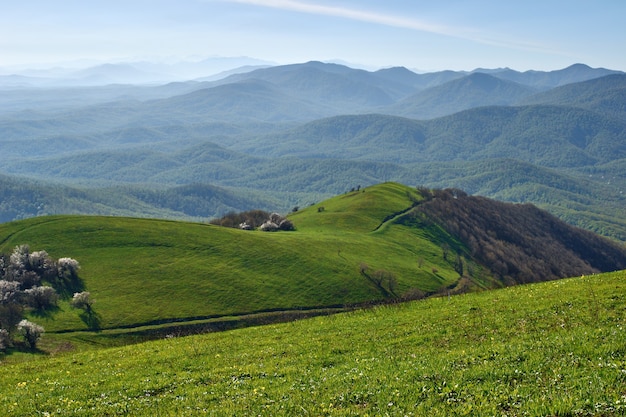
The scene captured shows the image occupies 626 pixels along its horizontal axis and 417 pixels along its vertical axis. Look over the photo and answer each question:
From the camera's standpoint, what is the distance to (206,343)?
4050 cm

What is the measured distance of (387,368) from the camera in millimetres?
26750

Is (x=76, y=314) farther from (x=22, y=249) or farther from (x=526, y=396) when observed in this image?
(x=526, y=396)

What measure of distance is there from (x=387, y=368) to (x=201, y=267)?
92255 mm

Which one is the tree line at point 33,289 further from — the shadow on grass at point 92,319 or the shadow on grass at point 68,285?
the shadow on grass at point 92,319

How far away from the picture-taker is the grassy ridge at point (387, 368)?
20562 millimetres

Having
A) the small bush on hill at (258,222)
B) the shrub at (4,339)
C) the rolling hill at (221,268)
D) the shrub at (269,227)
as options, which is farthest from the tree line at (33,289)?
the small bush on hill at (258,222)

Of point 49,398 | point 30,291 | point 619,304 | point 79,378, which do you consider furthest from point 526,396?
point 30,291

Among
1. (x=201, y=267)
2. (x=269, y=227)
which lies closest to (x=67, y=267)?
(x=201, y=267)

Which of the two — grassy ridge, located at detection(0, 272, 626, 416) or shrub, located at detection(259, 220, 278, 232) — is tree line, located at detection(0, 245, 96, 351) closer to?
grassy ridge, located at detection(0, 272, 626, 416)

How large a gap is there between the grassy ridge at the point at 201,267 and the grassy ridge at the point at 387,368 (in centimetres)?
5572

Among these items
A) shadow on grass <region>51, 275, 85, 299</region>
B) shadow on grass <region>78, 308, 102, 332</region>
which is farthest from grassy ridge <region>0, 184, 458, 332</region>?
shadow on grass <region>51, 275, 85, 299</region>

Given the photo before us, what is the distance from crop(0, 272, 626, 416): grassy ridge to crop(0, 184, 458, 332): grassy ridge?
183 ft

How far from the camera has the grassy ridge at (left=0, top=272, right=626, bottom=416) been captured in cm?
2056

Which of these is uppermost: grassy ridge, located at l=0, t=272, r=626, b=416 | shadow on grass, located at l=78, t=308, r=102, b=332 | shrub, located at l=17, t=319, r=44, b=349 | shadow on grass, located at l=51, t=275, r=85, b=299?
grassy ridge, located at l=0, t=272, r=626, b=416
